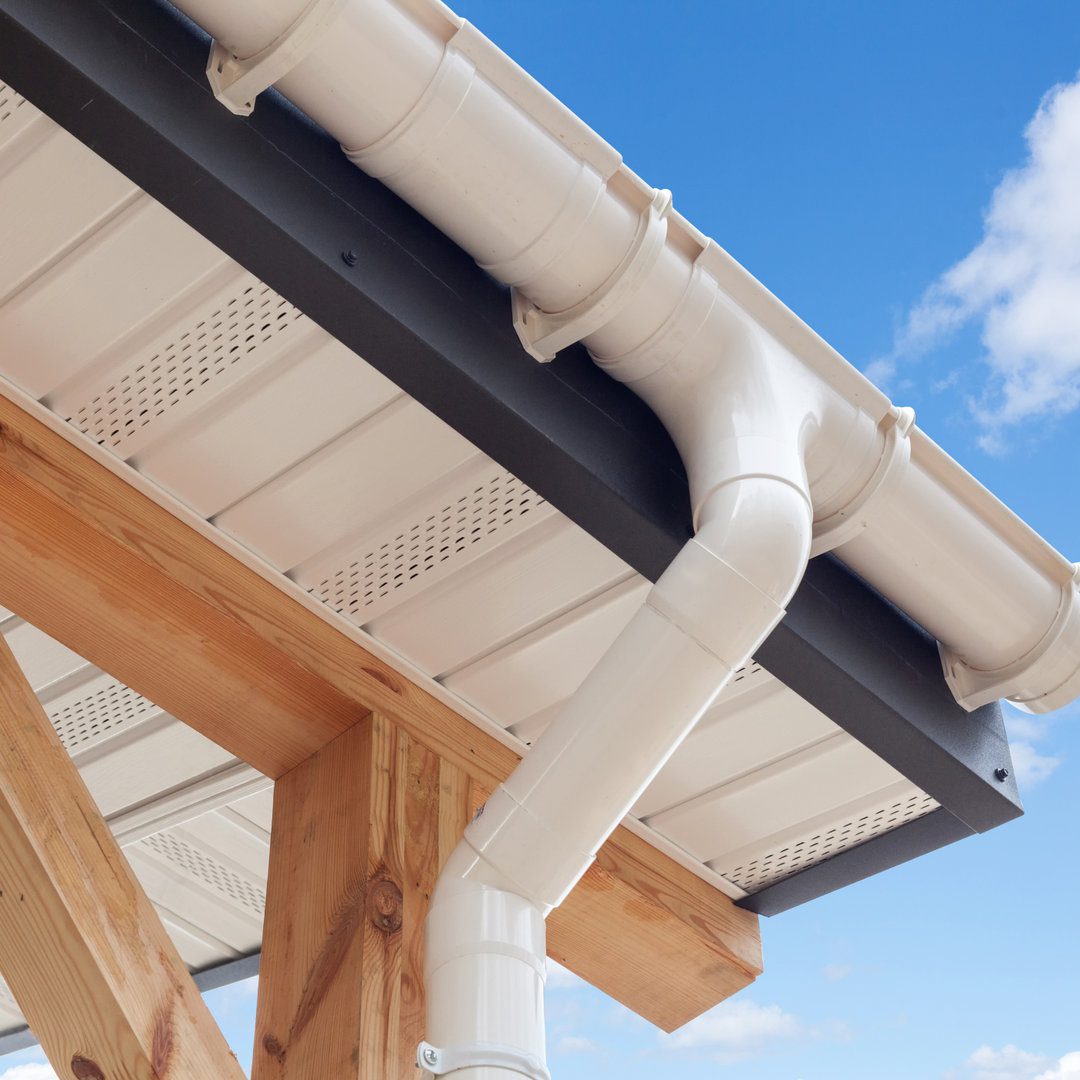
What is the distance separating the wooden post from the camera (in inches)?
61.1

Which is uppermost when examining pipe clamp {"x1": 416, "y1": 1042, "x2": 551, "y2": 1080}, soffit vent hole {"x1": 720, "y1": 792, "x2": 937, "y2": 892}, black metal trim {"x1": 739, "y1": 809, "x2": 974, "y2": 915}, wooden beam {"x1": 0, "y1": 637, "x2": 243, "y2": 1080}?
soffit vent hole {"x1": 720, "y1": 792, "x2": 937, "y2": 892}

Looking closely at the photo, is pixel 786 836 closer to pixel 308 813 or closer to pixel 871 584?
pixel 871 584

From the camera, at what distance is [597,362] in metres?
1.56

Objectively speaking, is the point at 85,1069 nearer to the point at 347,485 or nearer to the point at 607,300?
the point at 347,485

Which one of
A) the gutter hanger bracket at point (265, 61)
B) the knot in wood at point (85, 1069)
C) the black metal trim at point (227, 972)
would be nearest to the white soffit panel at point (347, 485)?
the gutter hanger bracket at point (265, 61)

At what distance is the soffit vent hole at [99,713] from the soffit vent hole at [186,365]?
50 cm

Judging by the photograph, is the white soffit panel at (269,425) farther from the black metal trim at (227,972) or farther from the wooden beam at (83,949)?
the black metal trim at (227,972)

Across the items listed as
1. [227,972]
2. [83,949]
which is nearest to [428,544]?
[83,949]

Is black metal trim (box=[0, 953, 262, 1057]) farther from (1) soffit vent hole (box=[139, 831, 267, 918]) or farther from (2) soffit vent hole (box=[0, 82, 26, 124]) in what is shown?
(2) soffit vent hole (box=[0, 82, 26, 124])

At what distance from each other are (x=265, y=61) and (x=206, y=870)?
60.4 inches

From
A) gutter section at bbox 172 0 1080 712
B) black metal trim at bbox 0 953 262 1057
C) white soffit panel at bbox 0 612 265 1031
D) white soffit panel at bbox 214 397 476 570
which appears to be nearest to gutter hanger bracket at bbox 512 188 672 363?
gutter section at bbox 172 0 1080 712

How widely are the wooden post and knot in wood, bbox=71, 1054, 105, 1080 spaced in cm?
24

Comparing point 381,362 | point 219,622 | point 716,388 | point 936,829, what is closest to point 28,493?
point 219,622

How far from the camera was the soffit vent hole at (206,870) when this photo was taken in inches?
92.8
